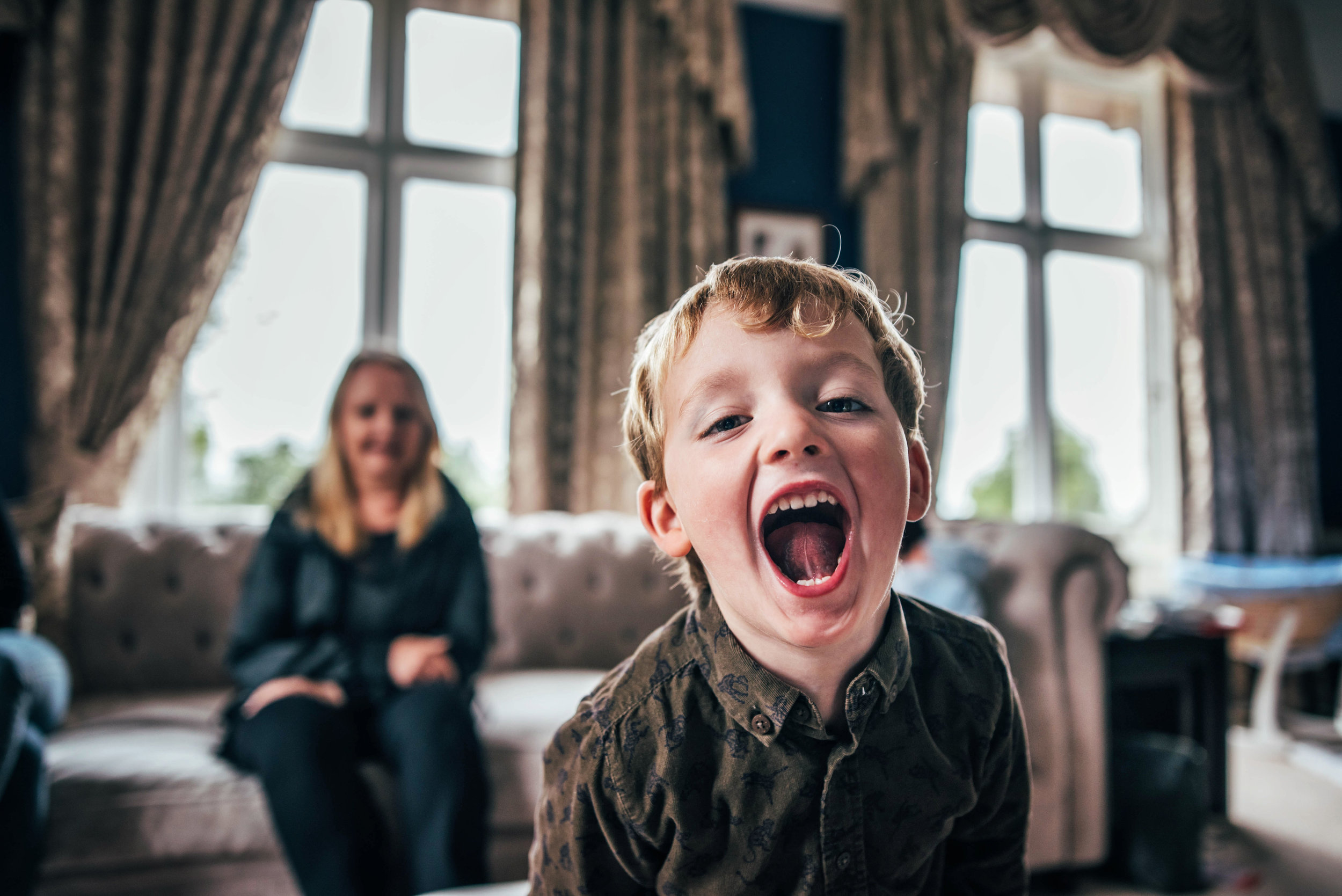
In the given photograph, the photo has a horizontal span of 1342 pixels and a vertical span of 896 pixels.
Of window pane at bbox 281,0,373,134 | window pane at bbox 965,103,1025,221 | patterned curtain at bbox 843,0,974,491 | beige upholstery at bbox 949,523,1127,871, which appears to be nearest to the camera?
window pane at bbox 965,103,1025,221

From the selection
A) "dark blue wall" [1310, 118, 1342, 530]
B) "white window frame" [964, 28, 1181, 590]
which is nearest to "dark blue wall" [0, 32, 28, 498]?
"white window frame" [964, 28, 1181, 590]

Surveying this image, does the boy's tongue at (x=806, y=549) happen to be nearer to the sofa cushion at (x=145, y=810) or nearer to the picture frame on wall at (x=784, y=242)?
the picture frame on wall at (x=784, y=242)

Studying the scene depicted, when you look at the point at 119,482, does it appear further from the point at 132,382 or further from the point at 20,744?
the point at 20,744

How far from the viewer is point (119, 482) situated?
2559mm

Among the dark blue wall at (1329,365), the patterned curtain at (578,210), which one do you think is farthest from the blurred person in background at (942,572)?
the dark blue wall at (1329,365)

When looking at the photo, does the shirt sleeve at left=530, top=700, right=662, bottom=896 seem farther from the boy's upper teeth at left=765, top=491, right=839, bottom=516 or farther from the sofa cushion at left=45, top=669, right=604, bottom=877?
the sofa cushion at left=45, top=669, right=604, bottom=877

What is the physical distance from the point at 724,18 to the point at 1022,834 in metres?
0.88

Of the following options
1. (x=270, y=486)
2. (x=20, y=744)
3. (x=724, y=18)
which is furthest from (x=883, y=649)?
(x=20, y=744)

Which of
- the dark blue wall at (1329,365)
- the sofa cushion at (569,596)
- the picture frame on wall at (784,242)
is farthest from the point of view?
the dark blue wall at (1329,365)

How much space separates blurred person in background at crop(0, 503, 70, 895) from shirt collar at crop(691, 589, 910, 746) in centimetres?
86

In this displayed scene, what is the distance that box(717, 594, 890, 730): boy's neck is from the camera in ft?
1.26

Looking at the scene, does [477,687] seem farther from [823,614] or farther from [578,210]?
[578,210]

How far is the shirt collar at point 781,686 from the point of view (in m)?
0.39

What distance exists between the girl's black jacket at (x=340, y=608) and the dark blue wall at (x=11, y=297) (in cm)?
173
